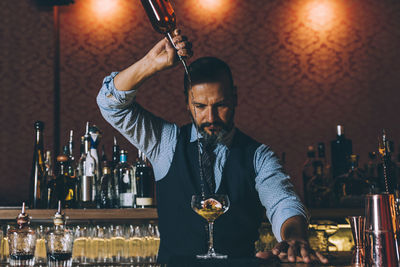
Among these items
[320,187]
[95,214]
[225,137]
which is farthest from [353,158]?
[95,214]

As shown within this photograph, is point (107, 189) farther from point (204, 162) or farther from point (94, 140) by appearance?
point (204, 162)

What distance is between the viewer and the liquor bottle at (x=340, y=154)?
2.48m

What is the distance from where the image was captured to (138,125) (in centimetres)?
175

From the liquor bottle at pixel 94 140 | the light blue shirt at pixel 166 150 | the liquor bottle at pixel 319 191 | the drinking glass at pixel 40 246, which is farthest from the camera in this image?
the liquor bottle at pixel 319 191

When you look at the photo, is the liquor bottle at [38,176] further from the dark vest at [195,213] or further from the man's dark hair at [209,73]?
the man's dark hair at [209,73]

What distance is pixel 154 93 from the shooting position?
2945mm

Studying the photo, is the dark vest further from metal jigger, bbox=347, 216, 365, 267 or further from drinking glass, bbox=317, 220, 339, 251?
metal jigger, bbox=347, 216, 365, 267

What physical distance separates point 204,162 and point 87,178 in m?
0.66

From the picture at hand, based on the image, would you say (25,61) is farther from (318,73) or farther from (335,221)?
(335,221)

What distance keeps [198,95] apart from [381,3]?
1.91 metres

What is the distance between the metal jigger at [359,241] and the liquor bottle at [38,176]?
1.62 metres

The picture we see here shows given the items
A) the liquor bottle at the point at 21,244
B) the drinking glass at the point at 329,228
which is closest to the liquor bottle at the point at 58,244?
the liquor bottle at the point at 21,244

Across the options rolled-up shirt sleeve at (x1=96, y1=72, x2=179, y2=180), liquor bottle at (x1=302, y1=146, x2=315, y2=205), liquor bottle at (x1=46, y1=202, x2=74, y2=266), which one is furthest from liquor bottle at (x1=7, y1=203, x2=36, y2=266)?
liquor bottle at (x1=302, y1=146, x2=315, y2=205)

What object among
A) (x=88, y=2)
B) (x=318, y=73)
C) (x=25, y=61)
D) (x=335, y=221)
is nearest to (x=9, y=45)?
(x=25, y=61)
